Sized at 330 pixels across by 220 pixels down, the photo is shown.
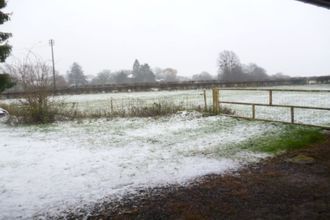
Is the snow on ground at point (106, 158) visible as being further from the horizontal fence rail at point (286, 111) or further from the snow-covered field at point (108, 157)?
the horizontal fence rail at point (286, 111)

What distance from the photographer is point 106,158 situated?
8305 mm

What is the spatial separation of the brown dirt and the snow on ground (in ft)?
1.68

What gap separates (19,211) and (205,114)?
35.0 feet

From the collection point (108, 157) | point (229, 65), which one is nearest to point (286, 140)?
point (108, 157)

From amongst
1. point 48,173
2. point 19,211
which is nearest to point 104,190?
point 19,211

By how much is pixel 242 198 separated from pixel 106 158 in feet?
13.2

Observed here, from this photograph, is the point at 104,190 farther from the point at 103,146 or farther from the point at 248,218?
the point at 103,146

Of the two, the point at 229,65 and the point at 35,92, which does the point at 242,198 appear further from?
the point at 229,65

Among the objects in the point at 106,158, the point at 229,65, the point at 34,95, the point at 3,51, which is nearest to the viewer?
the point at 106,158

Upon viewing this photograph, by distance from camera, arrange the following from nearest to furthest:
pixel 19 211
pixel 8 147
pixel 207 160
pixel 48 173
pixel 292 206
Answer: pixel 292 206 < pixel 19 211 < pixel 48 173 < pixel 207 160 < pixel 8 147

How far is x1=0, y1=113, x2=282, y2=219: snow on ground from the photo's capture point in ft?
19.3

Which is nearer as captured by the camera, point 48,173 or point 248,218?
point 248,218

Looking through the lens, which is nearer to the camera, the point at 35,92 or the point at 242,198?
the point at 242,198

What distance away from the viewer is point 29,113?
15859 mm
